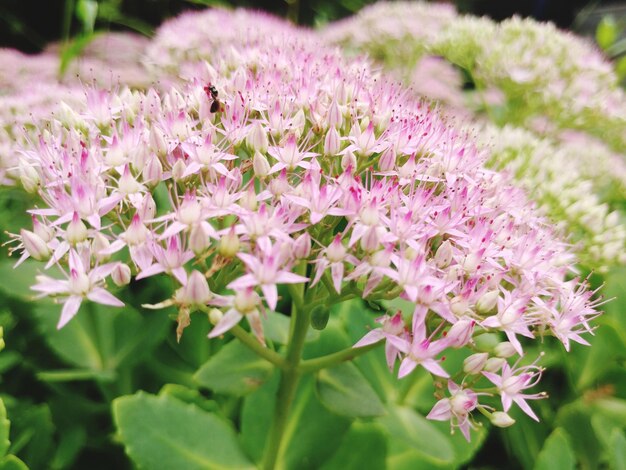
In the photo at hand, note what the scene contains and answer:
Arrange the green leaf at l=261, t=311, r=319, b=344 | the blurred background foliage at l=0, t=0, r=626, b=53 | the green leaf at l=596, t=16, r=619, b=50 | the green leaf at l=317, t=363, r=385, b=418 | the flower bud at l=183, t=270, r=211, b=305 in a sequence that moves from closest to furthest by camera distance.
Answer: the flower bud at l=183, t=270, r=211, b=305, the green leaf at l=317, t=363, r=385, b=418, the green leaf at l=261, t=311, r=319, b=344, the green leaf at l=596, t=16, r=619, b=50, the blurred background foliage at l=0, t=0, r=626, b=53

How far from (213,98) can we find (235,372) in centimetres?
45

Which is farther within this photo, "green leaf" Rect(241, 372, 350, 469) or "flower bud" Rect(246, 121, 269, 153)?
"green leaf" Rect(241, 372, 350, 469)

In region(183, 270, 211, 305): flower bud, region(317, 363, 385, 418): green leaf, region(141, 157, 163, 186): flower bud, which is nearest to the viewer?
region(183, 270, 211, 305): flower bud

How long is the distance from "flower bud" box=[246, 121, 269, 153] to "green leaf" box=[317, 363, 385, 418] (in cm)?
38

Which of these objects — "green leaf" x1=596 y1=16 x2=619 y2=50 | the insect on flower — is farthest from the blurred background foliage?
the insect on flower

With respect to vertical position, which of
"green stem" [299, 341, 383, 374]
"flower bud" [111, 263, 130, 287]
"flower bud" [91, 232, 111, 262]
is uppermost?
"flower bud" [91, 232, 111, 262]

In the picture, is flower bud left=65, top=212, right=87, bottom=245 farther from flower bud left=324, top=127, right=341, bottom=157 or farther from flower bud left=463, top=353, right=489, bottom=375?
flower bud left=463, top=353, right=489, bottom=375

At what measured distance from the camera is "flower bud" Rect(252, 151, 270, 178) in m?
0.77

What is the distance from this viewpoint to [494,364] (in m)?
0.75

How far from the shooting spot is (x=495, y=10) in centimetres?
509

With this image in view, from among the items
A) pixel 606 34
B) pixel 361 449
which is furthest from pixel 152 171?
pixel 606 34

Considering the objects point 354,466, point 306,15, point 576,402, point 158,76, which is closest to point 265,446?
point 354,466

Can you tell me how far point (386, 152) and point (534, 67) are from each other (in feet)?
4.45

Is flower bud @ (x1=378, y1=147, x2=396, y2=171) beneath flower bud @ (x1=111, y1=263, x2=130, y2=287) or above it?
above
